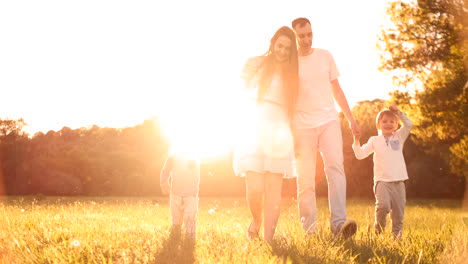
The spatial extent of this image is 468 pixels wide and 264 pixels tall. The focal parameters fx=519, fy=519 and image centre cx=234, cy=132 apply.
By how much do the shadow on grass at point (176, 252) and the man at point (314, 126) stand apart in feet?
6.29

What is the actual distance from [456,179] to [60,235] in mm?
26393

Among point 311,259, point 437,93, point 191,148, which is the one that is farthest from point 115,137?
point 311,259

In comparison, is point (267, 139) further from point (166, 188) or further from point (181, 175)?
point (166, 188)

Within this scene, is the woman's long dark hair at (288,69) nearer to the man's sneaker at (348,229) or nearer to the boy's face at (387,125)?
the man's sneaker at (348,229)

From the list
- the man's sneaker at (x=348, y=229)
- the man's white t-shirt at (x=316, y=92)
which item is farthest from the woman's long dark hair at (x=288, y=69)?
the man's sneaker at (x=348, y=229)

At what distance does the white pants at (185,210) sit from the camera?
590 cm

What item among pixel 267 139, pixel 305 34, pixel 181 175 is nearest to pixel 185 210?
pixel 181 175

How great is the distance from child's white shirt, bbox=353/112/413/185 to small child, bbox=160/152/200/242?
7.10ft

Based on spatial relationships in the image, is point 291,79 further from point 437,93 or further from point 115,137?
A: point 115,137

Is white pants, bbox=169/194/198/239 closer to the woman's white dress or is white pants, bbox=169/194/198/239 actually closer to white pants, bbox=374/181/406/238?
the woman's white dress

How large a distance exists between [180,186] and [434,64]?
18.3 metres

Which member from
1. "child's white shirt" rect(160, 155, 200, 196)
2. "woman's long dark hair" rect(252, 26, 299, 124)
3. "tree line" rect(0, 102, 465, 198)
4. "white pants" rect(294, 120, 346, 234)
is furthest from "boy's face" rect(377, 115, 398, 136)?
"tree line" rect(0, 102, 465, 198)

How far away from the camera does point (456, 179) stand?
28031mm

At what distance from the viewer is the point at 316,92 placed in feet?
20.6
